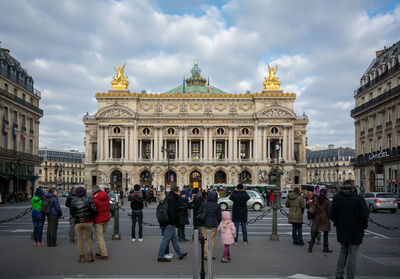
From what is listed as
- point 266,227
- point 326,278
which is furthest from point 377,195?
point 326,278

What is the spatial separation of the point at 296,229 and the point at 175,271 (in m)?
5.65

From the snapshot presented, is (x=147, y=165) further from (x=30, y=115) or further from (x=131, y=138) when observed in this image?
(x=30, y=115)

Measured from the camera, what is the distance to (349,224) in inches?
362

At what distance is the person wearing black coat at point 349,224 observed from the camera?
9.07m

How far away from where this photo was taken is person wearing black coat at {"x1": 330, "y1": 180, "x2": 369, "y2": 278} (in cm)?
907

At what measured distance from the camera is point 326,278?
995 centimetres

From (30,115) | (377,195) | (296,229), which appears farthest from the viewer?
(30,115)

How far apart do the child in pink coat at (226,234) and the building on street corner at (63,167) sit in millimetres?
122618

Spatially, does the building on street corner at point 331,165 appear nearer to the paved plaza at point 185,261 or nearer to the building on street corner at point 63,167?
the building on street corner at point 63,167

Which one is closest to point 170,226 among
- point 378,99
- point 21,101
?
point 378,99

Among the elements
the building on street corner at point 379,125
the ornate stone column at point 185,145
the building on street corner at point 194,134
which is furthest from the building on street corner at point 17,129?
the building on street corner at point 379,125

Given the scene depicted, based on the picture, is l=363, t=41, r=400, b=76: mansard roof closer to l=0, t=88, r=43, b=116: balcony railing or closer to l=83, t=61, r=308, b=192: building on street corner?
l=83, t=61, r=308, b=192: building on street corner

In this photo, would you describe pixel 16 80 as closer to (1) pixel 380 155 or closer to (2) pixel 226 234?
(1) pixel 380 155

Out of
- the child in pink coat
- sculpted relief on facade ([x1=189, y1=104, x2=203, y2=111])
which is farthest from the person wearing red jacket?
sculpted relief on facade ([x1=189, y1=104, x2=203, y2=111])
